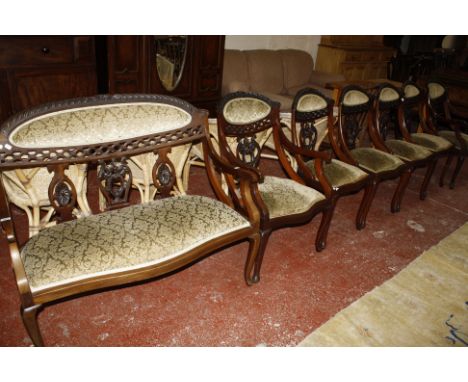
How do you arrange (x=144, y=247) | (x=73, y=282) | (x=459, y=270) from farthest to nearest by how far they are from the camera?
(x=459, y=270) < (x=144, y=247) < (x=73, y=282)

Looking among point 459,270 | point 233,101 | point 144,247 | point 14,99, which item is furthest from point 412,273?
point 14,99

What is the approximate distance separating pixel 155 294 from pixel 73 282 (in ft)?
2.15

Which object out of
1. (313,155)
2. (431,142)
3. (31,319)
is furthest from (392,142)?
(31,319)

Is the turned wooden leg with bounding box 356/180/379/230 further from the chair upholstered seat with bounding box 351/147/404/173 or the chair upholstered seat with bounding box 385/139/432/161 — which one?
the chair upholstered seat with bounding box 385/139/432/161

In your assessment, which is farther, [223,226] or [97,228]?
[223,226]

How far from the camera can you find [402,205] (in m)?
3.52

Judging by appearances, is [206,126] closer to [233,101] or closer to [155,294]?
[233,101]

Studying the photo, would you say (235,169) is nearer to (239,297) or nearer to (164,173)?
(164,173)

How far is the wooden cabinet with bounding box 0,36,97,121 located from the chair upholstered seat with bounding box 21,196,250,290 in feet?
6.50

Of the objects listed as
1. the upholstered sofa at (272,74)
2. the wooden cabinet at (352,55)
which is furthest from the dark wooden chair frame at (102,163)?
the wooden cabinet at (352,55)

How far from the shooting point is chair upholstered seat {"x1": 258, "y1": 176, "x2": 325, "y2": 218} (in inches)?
90.9

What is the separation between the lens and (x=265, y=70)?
5371 mm

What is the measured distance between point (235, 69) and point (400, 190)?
110 inches

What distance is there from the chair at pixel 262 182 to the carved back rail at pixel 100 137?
0.84 feet
